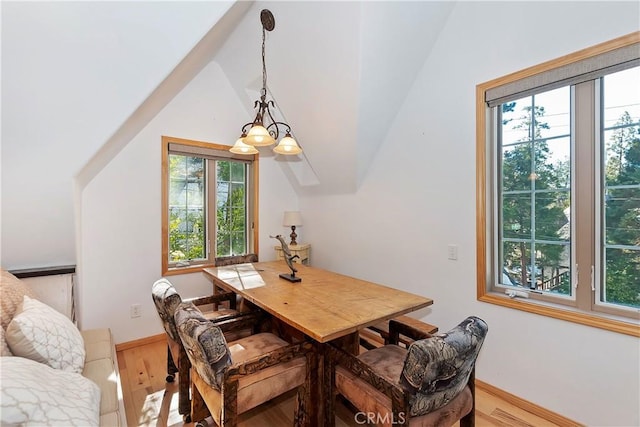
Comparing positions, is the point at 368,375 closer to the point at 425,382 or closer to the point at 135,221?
the point at 425,382

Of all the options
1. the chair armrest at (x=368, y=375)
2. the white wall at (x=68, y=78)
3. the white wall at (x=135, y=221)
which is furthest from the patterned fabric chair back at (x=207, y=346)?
the white wall at (x=135, y=221)

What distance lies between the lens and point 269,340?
1.94 m

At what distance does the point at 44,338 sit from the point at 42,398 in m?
0.54

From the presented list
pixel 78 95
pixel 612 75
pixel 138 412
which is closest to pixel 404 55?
pixel 612 75

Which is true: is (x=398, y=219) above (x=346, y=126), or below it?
below

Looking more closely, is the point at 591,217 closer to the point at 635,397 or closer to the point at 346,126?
the point at 635,397

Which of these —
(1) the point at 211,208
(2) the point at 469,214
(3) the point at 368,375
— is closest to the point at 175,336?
(3) the point at 368,375

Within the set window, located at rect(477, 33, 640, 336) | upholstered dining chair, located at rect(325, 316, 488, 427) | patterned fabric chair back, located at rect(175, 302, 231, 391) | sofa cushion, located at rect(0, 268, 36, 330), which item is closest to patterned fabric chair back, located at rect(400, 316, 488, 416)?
upholstered dining chair, located at rect(325, 316, 488, 427)

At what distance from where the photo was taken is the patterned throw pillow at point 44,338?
1323mm

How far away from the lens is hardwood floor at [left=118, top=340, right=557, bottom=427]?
Result: 1.89 m

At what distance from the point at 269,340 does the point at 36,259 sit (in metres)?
1.95

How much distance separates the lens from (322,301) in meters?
1.88

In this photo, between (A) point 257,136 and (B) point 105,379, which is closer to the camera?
(B) point 105,379

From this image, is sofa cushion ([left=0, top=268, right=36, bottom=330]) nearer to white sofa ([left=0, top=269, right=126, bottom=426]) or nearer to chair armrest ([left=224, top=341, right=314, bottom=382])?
white sofa ([left=0, top=269, right=126, bottom=426])
